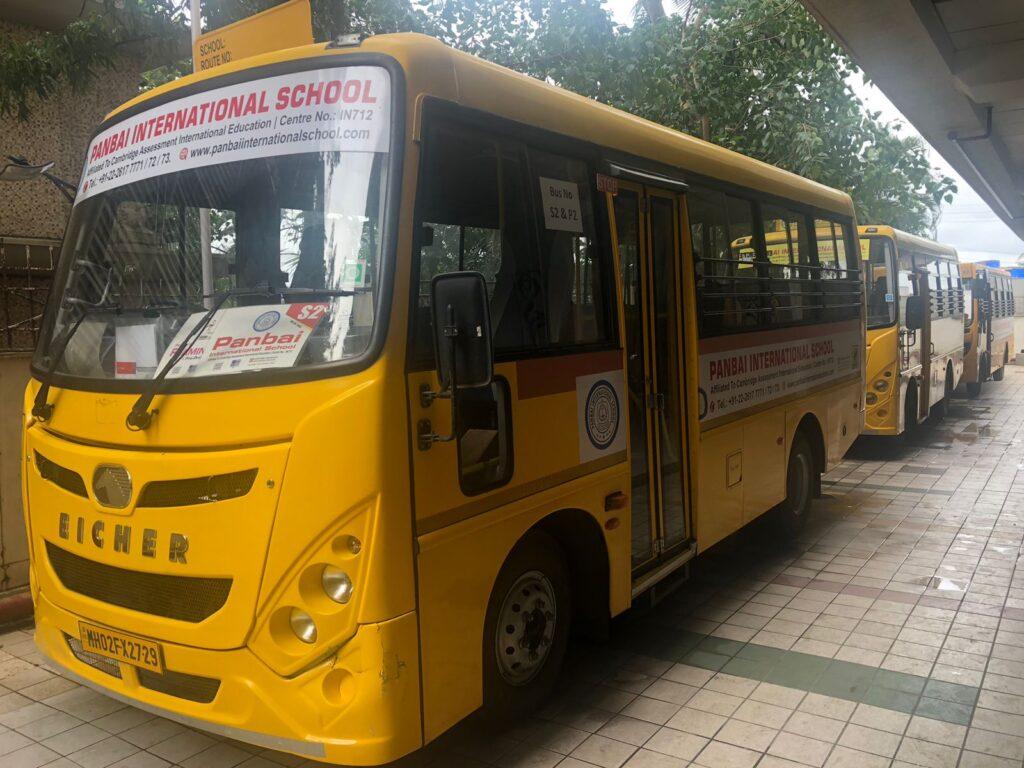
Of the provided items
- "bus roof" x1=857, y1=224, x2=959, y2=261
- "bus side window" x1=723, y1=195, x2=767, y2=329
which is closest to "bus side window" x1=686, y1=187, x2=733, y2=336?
"bus side window" x1=723, y1=195, x2=767, y2=329

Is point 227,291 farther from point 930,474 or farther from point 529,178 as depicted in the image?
point 930,474

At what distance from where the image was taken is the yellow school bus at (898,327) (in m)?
11.0

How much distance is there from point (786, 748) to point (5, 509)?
16.3 feet

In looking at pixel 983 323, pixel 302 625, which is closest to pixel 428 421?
pixel 302 625

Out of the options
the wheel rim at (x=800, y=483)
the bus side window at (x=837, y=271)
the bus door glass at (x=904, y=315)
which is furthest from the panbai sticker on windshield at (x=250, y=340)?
the bus door glass at (x=904, y=315)

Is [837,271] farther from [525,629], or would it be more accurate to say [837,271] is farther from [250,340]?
[250,340]

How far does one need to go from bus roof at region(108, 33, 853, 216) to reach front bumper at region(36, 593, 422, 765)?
1.86m

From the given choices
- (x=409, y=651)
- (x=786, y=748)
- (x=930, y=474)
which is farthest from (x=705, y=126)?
(x=409, y=651)

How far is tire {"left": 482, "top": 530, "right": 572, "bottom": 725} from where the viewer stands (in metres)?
3.71

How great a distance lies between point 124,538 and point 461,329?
151 cm

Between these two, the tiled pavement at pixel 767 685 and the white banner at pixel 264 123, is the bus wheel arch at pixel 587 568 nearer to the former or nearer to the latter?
the tiled pavement at pixel 767 685

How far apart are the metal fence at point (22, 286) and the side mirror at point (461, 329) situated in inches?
161

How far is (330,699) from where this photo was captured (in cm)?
292

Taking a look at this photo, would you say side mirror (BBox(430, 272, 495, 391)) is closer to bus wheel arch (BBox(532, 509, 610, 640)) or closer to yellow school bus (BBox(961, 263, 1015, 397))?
bus wheel arch (BBox(532, 509, 610, 640))
